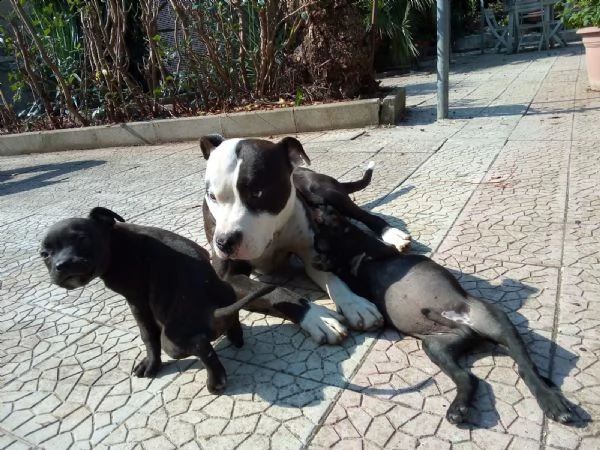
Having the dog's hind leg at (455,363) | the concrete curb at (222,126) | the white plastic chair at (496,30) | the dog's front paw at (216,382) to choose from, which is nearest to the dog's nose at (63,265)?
the dog's front paw at (216,382)

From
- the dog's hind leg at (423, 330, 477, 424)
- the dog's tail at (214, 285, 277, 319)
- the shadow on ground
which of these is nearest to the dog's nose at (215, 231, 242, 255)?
the dog's tail at (214, 285, 277, 319)

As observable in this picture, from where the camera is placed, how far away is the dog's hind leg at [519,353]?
65.7 inches

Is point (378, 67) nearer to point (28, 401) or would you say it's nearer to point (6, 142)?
point (6, 142)

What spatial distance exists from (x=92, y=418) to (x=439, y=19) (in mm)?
6319

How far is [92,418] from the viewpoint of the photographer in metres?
1.92

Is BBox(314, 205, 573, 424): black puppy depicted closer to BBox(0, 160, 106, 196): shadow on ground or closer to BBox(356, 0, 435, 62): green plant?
BBox(0, 160, 106, 196): shadow on ground

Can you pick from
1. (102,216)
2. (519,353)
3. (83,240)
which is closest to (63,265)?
(83,240)

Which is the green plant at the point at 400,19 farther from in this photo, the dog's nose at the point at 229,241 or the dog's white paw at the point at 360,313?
the dog's nose at the point at 229,241

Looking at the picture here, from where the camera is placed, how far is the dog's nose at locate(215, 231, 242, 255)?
2232mm

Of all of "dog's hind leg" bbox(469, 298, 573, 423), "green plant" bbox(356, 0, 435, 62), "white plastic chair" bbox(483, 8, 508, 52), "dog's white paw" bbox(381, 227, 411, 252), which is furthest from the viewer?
"white plastic chair" bbox(483, 8, 508, 52)

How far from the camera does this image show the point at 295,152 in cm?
275

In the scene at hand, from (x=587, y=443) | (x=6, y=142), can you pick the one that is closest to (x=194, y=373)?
(x=587, y=443)

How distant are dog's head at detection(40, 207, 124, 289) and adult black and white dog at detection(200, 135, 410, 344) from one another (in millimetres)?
527

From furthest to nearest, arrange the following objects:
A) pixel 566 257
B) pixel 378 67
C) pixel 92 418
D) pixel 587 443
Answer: pixel 378 67
pixel 566 257
pixel 92 418
pixel 587 443
